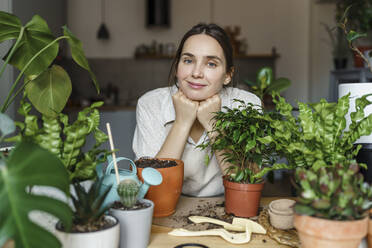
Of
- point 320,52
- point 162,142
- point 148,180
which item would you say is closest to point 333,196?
point 148,180

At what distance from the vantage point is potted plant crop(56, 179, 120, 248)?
0.62 meters

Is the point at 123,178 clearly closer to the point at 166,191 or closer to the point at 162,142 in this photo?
the point at 166,191

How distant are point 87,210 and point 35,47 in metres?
0.57

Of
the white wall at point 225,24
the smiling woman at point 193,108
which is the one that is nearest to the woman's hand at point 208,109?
the smiling woman at point 193,108

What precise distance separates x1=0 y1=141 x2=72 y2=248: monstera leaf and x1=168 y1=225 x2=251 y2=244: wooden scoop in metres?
0.38

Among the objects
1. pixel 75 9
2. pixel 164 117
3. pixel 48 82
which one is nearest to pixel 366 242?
pixel 48 82

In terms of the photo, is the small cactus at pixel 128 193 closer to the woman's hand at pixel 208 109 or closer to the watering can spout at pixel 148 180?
the watering can spout at pixel 148 180

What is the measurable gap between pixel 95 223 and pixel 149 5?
4.77m

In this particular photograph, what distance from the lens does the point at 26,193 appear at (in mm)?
508

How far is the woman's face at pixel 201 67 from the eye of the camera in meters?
1.38

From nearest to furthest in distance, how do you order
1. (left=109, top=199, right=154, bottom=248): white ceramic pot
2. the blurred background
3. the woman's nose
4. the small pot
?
(left=109, top=199, right=154, bottom=248): white ceramic pot → the small pot → the woman's nose → the blurred background

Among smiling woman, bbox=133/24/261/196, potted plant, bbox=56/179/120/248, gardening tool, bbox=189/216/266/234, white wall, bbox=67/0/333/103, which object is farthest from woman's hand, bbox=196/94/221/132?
white wall, bbox=67/0/333/103

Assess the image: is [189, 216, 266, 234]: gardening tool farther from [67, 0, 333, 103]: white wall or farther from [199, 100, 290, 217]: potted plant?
[67, 0, 333, 103]: white wall

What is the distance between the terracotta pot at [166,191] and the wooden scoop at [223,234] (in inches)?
5.0
